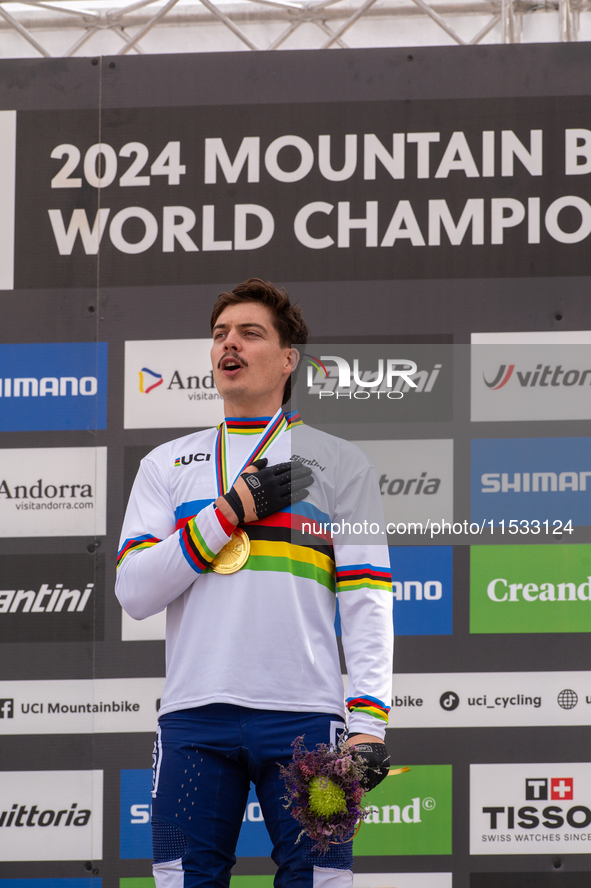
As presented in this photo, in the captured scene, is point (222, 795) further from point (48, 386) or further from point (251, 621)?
point (48, 386)

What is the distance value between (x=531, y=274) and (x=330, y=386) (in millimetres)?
818

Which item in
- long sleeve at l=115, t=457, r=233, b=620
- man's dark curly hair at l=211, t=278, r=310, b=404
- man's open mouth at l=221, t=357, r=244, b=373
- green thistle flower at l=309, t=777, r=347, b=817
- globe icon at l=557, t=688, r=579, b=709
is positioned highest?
man's dark curly hair at l=211, t=278, r=310, b=404

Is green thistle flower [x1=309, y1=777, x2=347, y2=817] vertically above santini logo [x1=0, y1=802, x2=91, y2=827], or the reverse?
green thistle flower [x1=309, y1=777, x2=347, y2=817]

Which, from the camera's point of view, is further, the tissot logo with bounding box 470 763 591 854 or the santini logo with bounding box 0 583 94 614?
the santini logo with bounding box 0 583 94 614

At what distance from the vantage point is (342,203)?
2.97 m

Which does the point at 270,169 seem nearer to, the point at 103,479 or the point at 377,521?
the point at 103,479

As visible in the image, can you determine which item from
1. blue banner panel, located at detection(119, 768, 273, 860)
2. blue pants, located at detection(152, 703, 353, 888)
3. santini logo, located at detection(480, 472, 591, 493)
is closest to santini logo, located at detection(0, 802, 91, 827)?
blue banner panel, located at detection(119, 768, 273, 860)

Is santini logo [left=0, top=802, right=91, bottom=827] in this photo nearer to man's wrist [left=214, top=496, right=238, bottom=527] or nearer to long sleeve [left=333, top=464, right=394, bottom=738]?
long sleeve [left=333, top=464, right=394, bottom=738]

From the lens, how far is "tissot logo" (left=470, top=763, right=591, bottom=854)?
276 centimetres

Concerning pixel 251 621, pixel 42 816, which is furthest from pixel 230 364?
pixel 42 816

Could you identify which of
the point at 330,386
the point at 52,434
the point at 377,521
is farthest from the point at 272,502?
the point at 52,434

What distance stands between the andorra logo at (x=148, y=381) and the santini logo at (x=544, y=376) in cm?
122

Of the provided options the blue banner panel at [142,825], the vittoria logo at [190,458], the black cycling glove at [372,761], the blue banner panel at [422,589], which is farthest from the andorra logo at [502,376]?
the blue banner panel at [142,825]

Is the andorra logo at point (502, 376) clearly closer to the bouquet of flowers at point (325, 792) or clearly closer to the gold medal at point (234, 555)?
the gold medal at point (234, 555)
